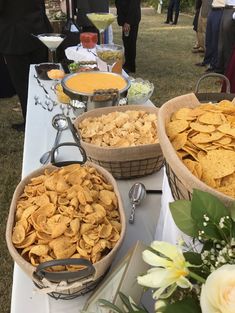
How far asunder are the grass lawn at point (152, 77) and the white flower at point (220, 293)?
1.04m

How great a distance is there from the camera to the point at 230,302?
0.85 feet

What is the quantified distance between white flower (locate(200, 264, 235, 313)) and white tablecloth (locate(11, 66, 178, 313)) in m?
0.28

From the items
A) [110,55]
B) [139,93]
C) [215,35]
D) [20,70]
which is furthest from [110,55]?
[215,35]

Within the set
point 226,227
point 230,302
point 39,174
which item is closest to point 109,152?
point 39,174

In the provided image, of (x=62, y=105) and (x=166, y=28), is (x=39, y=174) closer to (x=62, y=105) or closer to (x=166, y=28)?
(x=62, y=105)

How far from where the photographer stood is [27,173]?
3.01 ft

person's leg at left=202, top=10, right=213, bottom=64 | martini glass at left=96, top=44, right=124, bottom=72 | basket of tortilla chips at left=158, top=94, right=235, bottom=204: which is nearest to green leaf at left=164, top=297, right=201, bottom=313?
basket of tortilla chips at left=158, top=94, right=235, bottom=204

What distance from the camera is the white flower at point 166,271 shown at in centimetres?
31

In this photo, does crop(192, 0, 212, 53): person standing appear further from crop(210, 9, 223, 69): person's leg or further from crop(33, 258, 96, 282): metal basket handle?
crop(33, 258, 96, 282): metal basket handle

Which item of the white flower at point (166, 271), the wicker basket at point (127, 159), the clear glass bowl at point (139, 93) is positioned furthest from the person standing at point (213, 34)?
the white flower at point (166, 271)

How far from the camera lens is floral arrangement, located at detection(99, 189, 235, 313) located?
0.90 feet

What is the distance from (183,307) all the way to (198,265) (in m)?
0.04

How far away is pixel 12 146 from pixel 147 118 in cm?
143

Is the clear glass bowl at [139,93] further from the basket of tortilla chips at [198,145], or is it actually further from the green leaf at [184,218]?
the green leaf at [184,218]
